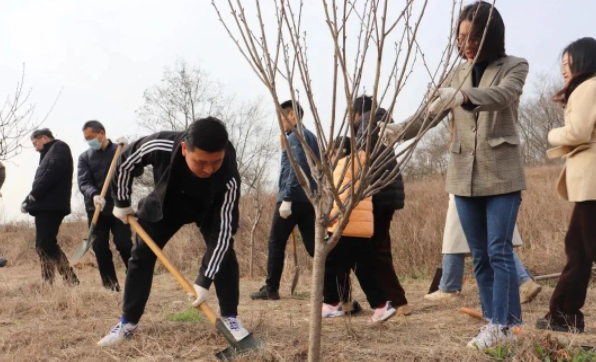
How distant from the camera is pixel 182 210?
3.74 m

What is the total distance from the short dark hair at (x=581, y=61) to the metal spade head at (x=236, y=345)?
2.39 metres

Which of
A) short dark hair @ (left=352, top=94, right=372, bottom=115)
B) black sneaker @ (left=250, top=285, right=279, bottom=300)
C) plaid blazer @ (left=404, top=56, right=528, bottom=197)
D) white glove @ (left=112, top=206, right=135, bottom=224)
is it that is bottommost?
black sneaker @ (left=250, top=285, right=279, bottom=300)

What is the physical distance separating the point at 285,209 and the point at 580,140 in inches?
104

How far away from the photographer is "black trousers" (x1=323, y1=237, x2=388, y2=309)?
14.6 feet

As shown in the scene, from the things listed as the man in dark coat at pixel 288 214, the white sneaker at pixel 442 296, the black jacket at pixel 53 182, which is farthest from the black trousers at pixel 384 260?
the black jacket at pixel 53 182

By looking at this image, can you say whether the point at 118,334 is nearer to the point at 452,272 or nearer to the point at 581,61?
the point at 452,272

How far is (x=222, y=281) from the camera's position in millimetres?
3701

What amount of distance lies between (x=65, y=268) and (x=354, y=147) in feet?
16.7

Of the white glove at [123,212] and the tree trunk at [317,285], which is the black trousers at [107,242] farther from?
the tree trunk at [317,285]

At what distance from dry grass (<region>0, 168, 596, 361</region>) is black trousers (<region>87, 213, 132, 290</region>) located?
52cm

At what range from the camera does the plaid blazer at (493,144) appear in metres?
3.15

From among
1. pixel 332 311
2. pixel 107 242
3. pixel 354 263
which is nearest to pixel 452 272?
pixel 354 263

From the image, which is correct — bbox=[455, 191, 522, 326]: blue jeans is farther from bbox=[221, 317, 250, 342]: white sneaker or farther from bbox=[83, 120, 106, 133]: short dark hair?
bbox=[83, 120, 106, 133]: short dark hair

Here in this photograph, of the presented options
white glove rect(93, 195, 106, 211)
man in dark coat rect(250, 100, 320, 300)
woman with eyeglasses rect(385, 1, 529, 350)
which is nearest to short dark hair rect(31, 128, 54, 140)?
white glove rect(93, 195, 106, 211)
